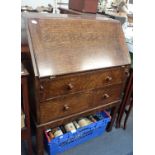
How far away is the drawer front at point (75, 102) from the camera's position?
3.61 ft

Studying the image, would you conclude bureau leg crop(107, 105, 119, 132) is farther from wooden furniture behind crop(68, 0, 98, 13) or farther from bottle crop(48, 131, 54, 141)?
wooden furniture behind crop(68, 0, 98, 13)

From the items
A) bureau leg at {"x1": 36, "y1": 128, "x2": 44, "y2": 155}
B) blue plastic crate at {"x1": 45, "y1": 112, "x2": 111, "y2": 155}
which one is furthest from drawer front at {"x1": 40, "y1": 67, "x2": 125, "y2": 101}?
blue plastic crate at {"x1": 45, "y1": 112, "x2": 111, "y2": 155}

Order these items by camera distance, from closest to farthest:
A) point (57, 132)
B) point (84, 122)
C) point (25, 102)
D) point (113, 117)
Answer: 1. point (25, 102)
2. point (57, 132)
3. point (84, 122)
4. point (113, 117)

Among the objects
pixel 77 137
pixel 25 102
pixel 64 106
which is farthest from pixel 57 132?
pixel 25 102

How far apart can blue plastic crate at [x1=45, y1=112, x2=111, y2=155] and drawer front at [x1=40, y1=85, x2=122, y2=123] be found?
22 cm

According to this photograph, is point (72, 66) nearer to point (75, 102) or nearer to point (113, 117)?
point (75, 102)

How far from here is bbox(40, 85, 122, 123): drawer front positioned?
1.10 metres

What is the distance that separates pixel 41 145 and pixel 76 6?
1.33 meters

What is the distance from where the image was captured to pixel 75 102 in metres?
1.21

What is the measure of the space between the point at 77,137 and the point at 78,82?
2.00 ft
